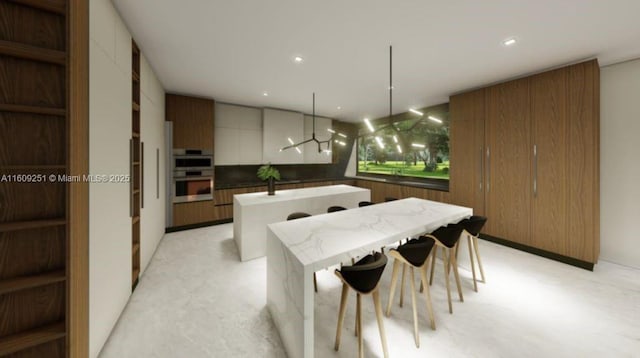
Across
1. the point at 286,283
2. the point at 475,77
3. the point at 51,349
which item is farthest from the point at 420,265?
the point at 475,77

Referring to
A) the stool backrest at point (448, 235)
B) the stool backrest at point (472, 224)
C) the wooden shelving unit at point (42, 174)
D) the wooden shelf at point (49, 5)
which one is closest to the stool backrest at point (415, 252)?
the stool backrest at point (448, 235)

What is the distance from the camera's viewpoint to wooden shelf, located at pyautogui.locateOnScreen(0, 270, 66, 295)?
1.16 metres

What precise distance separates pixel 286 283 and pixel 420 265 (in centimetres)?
112

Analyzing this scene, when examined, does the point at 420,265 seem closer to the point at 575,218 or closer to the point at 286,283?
the point at 286,283

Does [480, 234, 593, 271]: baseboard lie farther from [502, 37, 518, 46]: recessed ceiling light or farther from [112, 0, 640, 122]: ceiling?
[502, 37, 518, 46]: recessed ceiling light

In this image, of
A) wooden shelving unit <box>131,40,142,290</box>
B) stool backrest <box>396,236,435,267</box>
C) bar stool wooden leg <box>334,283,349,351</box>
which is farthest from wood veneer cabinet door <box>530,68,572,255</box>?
wooden shelving unit <box>131,40,142,290</box>

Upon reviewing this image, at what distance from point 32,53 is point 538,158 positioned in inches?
214

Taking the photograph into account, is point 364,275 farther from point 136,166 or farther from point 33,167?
point 136,166

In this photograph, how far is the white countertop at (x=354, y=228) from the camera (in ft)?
5.18

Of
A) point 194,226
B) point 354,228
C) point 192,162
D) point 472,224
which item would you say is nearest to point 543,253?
point 472,224

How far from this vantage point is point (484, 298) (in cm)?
237

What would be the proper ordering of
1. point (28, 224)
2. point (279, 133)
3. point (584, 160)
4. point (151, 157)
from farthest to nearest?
1. point (279, 133)
2. point (151, 157)
3. point (584, 160)
4. point (28, 224)

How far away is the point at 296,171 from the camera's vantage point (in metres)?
6.71

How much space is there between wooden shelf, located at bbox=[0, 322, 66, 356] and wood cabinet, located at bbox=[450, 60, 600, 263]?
5.38m
